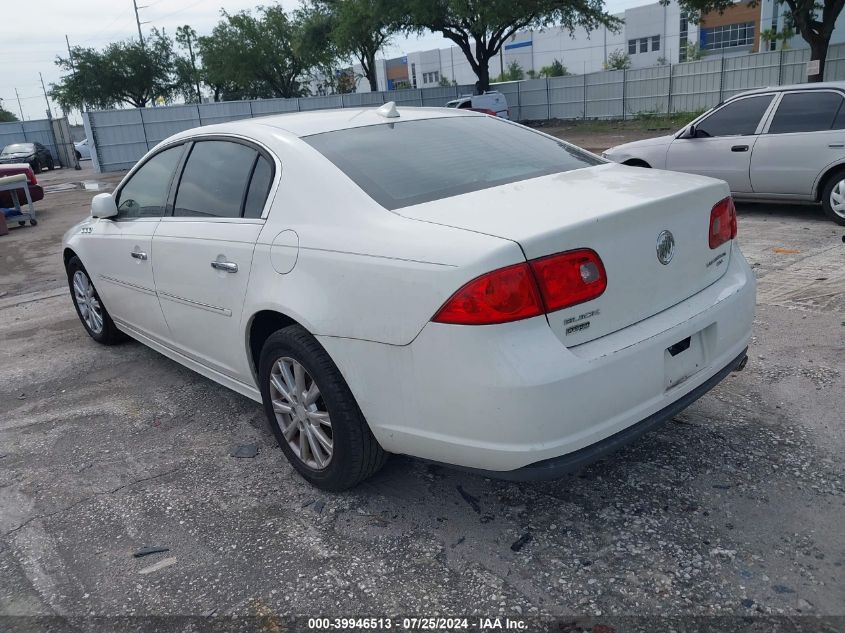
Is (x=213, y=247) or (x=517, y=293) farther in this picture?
(x=213, y=247)

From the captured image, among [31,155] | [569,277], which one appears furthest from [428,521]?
[31,155]

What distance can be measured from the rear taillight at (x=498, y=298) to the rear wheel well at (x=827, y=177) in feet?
22.8

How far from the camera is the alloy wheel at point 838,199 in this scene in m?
7.68

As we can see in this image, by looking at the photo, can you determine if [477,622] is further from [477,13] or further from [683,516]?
[477,13]

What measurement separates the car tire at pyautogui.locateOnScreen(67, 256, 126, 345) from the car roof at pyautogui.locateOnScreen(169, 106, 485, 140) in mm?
1986

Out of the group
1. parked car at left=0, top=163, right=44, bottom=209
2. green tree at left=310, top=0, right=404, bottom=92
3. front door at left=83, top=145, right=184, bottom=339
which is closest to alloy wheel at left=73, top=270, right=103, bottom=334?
front door at left=83, top=145, right=184, bottom=339

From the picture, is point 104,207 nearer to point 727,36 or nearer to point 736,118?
point 736,118

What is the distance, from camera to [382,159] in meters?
3.19

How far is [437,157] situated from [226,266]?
1.11m

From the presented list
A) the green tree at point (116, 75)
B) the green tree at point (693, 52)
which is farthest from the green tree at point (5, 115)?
the green tree at point (693, 52)

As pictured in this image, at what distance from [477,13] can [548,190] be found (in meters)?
30.0

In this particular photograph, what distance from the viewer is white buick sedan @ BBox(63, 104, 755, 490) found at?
93.4 inches

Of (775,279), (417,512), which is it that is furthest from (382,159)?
(775,279)

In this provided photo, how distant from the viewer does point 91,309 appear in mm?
5477
